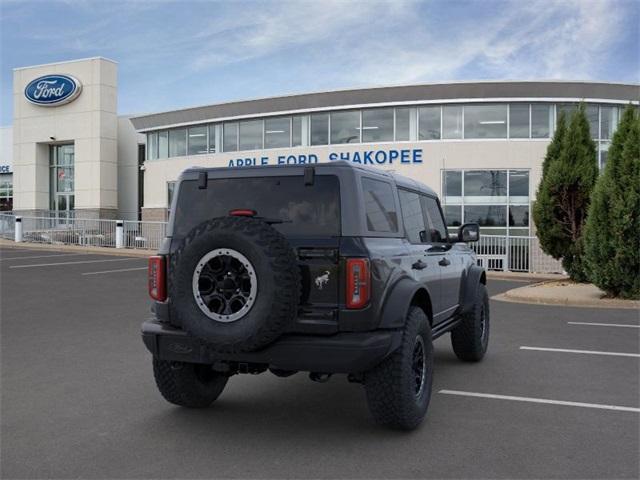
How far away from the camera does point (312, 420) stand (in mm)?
4918

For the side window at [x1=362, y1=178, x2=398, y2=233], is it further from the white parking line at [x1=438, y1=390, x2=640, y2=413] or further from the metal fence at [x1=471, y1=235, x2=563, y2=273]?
the metal fence at [x1=471, y1=235, x2=563, y2=273]

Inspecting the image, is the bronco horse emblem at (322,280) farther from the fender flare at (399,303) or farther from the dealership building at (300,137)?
the dealership building at (300,137)

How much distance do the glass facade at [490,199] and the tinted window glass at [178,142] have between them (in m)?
13.3

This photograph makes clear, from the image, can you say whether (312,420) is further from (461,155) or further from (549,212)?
(461,155)

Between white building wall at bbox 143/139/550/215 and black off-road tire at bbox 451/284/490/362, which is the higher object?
white building wall at bbox 143/139/550/215

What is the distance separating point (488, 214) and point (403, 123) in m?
4.85

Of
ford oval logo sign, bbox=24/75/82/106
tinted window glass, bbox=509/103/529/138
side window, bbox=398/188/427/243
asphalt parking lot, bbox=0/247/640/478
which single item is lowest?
asphalt parking lot, bbox=0/247/640/478

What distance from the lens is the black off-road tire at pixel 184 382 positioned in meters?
4.93

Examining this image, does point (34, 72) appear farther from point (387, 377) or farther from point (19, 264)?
point (387, 377)

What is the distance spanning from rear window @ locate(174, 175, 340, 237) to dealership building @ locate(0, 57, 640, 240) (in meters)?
13.0

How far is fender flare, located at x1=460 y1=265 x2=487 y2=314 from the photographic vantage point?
6679mm

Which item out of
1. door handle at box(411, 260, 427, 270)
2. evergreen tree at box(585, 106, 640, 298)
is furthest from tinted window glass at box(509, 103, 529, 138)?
door handle at box(411, 260, 427, 270)

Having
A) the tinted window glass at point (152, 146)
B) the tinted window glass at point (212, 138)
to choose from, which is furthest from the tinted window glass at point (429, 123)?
the tinted window glass at point (152, 146)

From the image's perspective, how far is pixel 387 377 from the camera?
4391mm
